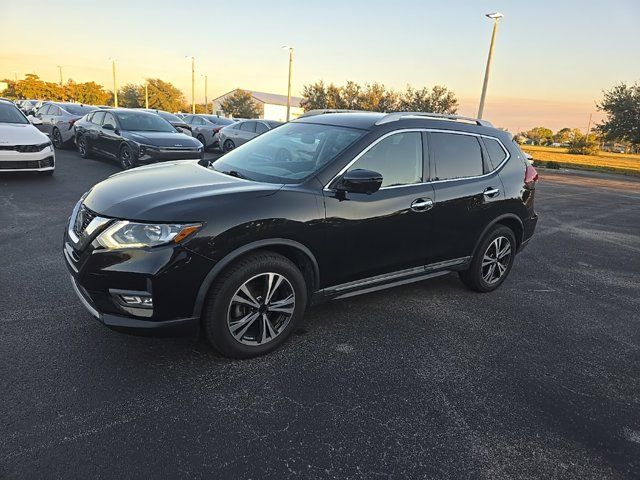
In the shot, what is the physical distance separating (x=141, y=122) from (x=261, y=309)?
1013 cm

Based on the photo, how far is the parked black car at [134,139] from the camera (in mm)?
10570

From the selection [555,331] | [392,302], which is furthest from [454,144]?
[555,331]

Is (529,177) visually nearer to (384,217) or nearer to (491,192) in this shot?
(491,192)

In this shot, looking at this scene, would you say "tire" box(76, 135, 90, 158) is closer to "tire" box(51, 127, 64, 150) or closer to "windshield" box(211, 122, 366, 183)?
"tire" box(51, 127, 64, 150)

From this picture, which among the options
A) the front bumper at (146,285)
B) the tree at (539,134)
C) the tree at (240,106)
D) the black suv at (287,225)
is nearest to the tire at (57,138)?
the black suv at (287,225)

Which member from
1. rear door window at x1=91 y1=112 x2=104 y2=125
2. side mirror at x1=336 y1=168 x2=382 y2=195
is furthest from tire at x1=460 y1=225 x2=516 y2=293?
rear door window at x1=91 y1=112 x2=104 y2=125

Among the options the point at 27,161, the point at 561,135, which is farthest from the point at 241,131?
the point at 561,135

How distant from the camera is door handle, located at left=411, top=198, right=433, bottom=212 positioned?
12.8 feet

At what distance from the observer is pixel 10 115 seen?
969cm

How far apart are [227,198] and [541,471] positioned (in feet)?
8.02

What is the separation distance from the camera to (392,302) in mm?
4488

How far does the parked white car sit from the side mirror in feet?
26.7

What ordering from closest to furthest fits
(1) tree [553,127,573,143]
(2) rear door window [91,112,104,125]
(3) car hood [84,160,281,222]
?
(3) car hood [84,160,281,222], (2) rear door window [91,112,104,125], (1) tree [553,127,573,143]

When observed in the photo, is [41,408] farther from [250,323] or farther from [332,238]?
[332,238]
